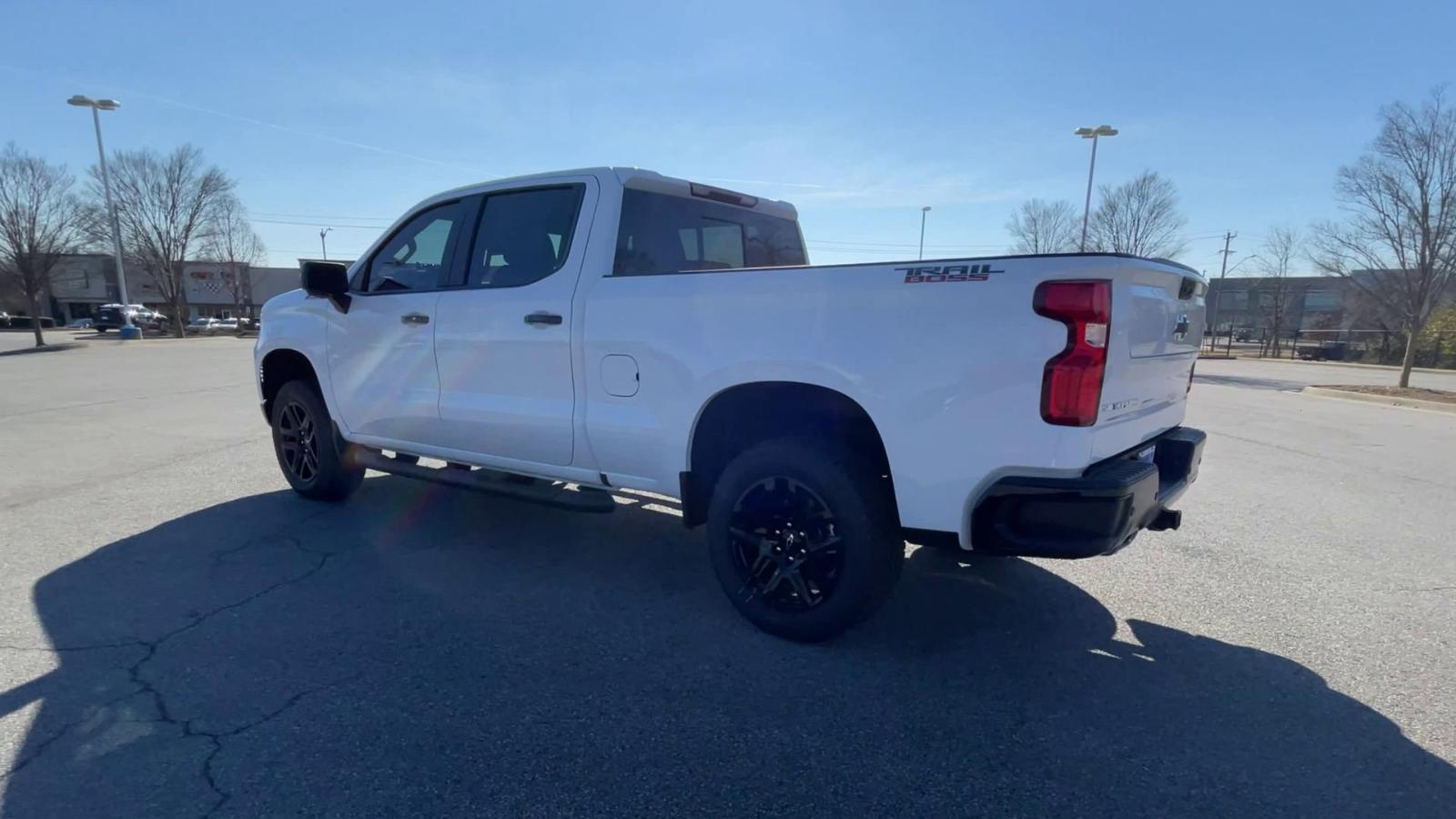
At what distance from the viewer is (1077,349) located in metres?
2.41

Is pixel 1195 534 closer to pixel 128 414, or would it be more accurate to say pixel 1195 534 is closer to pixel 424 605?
pixel 424 605

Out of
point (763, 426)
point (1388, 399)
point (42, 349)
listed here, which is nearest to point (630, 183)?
point (763, 426)

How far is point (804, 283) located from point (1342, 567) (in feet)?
13.0

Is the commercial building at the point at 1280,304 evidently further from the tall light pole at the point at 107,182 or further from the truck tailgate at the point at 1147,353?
the tall light pole at the point at 107,182

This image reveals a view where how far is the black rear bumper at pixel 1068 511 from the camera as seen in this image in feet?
8.07

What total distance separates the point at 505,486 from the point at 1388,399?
18956mm

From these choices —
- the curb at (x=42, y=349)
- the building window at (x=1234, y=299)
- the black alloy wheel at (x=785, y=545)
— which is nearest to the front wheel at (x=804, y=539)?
the black alloy wheel at (x=785, y=545)

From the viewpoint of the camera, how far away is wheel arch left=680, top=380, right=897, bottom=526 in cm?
307

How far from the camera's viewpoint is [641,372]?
3.41 meters

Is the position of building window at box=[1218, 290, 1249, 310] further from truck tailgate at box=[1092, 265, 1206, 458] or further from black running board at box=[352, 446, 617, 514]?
black running board at box=[352, 446, 617, 514]

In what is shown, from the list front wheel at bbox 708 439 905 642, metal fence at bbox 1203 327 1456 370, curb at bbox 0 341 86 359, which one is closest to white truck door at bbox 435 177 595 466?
front wheel at bbox 708 439 905 642

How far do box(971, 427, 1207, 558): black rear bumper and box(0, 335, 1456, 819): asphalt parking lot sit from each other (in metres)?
0.65

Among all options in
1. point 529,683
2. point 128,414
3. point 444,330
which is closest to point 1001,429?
point 529,683

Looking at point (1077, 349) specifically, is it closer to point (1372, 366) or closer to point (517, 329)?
point (517, 329)
